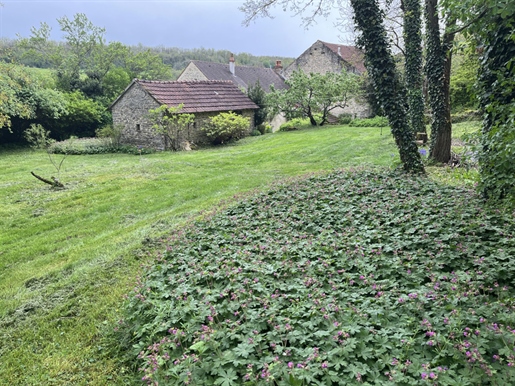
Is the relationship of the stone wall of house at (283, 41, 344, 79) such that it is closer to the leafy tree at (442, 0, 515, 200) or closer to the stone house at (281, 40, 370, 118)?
the stone house at (281, 40, 370, 118)

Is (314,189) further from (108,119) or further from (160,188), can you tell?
(108,119)

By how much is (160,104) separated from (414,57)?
14747mm

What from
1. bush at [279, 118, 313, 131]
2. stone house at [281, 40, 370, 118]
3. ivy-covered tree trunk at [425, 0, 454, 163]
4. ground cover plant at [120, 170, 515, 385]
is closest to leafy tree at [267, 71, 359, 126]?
bush at [279, 118, 313, 131]

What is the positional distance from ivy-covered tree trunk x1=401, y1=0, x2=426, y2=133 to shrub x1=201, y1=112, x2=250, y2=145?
1246cm

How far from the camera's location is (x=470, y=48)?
14.3ft

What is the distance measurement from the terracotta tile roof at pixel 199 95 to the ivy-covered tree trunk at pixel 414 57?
13.7 m

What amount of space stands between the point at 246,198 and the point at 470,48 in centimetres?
515

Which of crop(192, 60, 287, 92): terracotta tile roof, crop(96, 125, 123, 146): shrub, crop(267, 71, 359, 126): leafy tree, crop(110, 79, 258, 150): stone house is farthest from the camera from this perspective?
crop(192, 60, 287, 92): terracotta tile roof

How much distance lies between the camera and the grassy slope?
3.64 metres

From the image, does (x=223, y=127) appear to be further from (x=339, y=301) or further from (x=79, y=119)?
(x=339, y=301)

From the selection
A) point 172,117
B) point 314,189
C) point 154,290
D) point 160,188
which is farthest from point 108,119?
point 154,290

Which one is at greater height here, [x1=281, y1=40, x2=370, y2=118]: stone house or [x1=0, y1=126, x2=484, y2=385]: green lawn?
[x1=281, y1=40, x2=370, y2=118]: stone house

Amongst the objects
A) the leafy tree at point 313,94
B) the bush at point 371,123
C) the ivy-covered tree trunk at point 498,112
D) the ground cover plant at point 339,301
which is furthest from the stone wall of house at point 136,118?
the ivy-covered tree trunk at point 498,112

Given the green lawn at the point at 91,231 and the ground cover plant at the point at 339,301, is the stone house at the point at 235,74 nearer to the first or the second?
the green lawn at the point at 91,231
